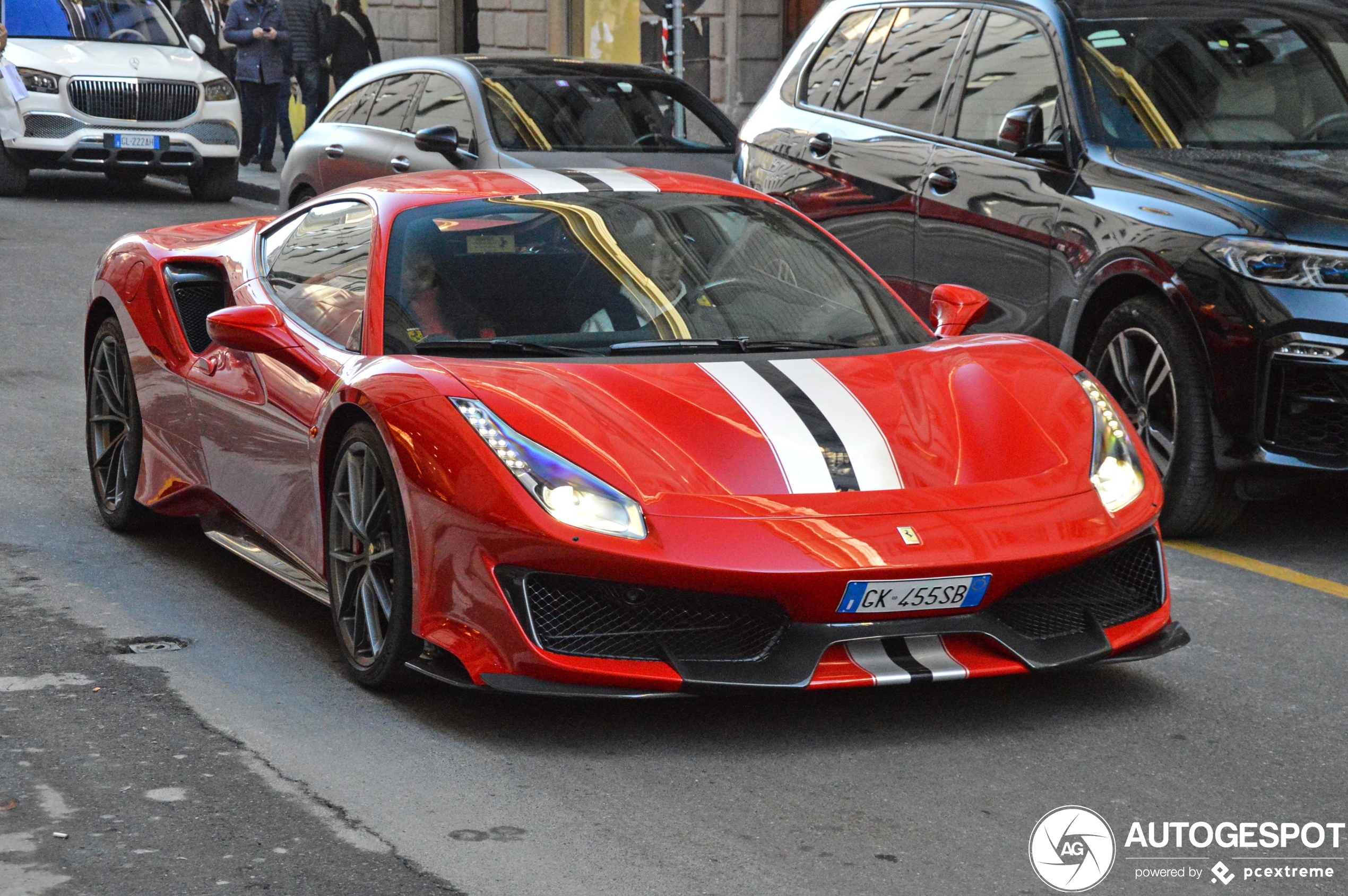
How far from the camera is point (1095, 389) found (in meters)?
5.16

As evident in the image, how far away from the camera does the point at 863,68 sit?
28.6 feet

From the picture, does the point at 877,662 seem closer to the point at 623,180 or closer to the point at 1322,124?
the point at 623,180

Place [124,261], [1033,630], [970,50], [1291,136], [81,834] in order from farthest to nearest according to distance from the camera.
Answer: [970,50] < [1291,136] < [124,261] < [1033,630] < [81,834]

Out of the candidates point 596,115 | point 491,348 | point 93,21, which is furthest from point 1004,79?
point 93,21

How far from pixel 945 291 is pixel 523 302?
50.6 inches

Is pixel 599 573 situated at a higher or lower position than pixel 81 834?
higher

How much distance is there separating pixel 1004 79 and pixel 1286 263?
1.91 m

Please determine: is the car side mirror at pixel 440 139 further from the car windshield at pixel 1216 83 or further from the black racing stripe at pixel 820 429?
the black racing stripe at pixel 820 429

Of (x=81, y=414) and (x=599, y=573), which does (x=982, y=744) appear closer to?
(x=599, y=573)

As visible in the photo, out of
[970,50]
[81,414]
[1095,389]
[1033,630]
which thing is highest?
[970,50]

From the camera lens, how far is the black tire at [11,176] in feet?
58.4

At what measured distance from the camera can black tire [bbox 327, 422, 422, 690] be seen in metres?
4.66

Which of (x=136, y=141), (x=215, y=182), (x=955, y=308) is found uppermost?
(x=955, y=308)

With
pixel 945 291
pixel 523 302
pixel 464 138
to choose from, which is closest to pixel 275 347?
pixel 523 302
